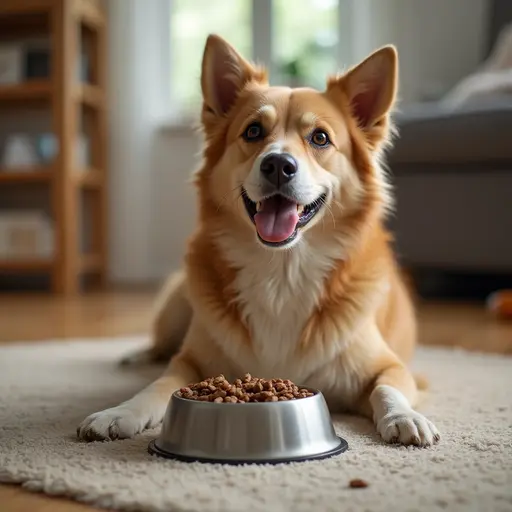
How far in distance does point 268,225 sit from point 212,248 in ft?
0.68

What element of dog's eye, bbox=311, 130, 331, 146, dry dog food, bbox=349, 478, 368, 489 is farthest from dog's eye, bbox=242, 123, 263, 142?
dry dog food, bbox=349, 478, 368, 489

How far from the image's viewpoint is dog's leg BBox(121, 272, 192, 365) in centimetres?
222

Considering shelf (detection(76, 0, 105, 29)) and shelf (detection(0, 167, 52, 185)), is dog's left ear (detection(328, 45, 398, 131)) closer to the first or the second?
shelf (detection(0, 167, 52, 185))

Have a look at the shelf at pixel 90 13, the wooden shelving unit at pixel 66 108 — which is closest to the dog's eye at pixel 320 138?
the wooden shelving unit at pixel 66 108

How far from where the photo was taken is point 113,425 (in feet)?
4.51

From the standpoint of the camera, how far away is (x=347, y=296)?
168cm

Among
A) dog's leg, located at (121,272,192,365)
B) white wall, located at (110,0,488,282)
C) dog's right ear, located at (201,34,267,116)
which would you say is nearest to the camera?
dog's right ear, located at (201,34,267,116)

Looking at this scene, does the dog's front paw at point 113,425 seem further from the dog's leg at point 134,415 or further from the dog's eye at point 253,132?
the dog's eye at point 253,132

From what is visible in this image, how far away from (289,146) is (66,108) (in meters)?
3.27

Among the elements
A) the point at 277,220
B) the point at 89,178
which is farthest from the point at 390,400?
the point at 89,178

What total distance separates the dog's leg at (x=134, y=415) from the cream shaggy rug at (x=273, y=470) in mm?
29

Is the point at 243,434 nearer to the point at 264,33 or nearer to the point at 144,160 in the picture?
the point at 144,160

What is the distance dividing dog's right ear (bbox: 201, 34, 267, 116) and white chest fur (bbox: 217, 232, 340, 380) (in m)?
0.36

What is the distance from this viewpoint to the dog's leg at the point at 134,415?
1366 mm
